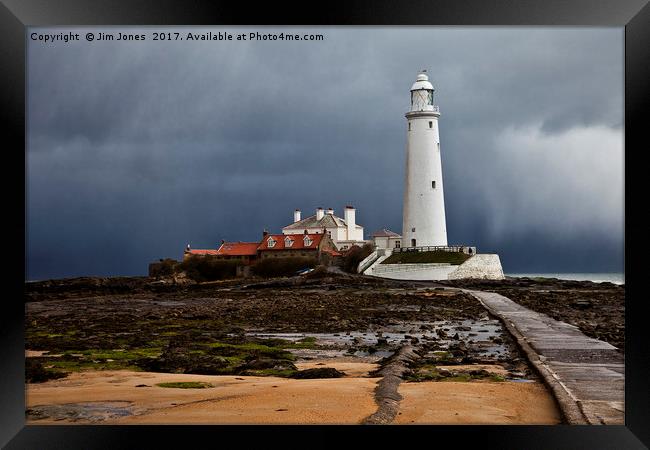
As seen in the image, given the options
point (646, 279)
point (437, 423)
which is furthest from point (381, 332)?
point (646, 279)

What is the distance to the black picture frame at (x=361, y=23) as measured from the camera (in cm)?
624

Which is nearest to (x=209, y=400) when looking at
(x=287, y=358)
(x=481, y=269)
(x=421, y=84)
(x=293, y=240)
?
(x=287, y=358)

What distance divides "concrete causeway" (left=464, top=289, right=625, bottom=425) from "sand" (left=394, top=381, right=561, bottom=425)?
0.19 meters

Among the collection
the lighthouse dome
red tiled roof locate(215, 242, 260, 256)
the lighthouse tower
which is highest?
the lighthouse dome

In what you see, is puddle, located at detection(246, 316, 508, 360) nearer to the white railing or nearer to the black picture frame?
the black picture frame

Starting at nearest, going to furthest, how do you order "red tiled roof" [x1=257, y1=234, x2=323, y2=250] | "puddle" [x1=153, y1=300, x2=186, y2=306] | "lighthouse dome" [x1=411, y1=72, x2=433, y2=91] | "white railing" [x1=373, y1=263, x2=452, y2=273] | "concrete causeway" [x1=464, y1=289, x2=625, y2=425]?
"concrete causeway" [x1=464, y1=289, x2=625, y2=425] < "puddle" [x1=153, y1=300, x2=186, y2=306] < "white railing" [x1=373, y1=263, x2=452, y2=273] < "lighthouse dome" [x1=411, y1=72, x2=433, y2=91] < "red tiled roof" [x1=257, y1=234, x2=323, y2=250]

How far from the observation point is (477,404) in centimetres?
784

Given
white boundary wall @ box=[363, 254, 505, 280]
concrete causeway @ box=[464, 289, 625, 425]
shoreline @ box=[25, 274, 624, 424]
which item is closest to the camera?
concrete causeway @ box=[464, 289, 625, 425]

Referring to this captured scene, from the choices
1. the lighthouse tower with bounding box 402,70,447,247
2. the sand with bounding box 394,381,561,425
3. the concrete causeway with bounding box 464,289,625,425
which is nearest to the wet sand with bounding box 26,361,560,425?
the sand with bounding box 394,381,561,425

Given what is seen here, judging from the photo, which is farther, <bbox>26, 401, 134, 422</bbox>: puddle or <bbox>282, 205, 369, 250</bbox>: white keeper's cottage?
<bbox>282, 205, 369, 250</bbox>: white keeper's cottage

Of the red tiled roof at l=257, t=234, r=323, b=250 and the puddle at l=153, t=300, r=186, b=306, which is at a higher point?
the red tiled roof at l=257, t=234, r=323, b=250

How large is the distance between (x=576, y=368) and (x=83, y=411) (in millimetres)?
5276

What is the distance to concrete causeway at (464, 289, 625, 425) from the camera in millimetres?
6953

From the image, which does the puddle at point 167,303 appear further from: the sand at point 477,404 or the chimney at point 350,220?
the chimney at point 350,220
